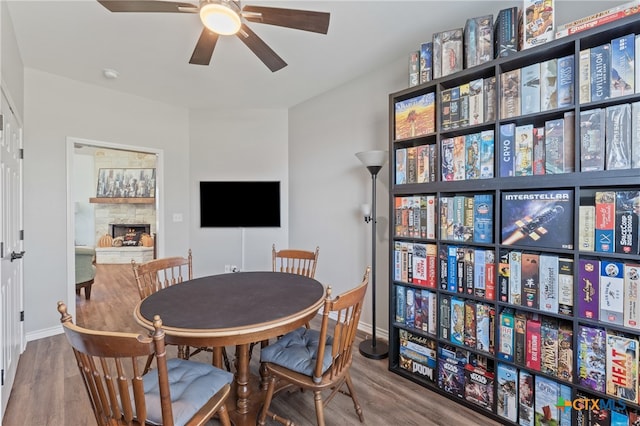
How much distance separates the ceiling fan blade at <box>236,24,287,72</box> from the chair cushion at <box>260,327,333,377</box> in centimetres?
181

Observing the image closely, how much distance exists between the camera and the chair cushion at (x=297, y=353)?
5.07 ft

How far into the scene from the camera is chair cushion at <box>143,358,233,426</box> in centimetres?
117

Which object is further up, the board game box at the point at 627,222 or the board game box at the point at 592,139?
the board game box at the point at 592,139

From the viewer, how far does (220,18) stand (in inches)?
59.4

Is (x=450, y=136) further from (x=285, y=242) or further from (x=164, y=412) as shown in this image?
(x=285, y=242)

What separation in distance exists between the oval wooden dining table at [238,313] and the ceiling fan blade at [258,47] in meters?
1.53

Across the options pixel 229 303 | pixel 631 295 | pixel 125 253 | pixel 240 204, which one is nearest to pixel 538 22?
pixel 631 295

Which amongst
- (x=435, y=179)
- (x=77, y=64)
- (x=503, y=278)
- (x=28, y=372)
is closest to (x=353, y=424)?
(x=503, y=278)

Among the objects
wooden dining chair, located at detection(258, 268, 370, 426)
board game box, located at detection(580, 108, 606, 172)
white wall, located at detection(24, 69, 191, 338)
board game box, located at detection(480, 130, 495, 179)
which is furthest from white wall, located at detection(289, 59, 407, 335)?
white wall, located at detection(24, 69, 191, 338)

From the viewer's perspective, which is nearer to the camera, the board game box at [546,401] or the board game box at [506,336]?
the board game box at [546,401]

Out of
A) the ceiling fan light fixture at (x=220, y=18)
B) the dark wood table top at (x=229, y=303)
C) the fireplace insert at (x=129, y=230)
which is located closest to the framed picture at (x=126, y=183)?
the fireplace insert at (x=129, y=230)

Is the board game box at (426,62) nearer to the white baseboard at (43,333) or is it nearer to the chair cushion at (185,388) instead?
the chair cushion at (185,388)

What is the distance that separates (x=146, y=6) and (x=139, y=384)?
1750mm

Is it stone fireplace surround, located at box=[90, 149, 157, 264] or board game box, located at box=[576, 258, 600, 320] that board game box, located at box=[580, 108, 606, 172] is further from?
stone fireplace surround, located at box=[90, 149, 157, 264]
